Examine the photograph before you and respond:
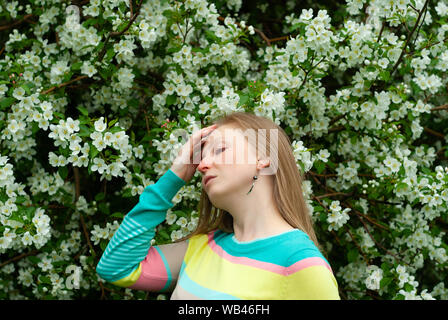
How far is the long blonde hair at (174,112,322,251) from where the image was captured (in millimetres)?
1810

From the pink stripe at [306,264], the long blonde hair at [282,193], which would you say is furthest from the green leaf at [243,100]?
the pink stripe at [306,264]

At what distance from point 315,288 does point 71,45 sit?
6.68 ft

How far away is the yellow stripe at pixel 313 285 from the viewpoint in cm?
154

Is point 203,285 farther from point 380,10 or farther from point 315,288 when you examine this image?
point 380,10

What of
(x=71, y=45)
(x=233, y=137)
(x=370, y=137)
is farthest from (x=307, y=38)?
(x=71, y=45)

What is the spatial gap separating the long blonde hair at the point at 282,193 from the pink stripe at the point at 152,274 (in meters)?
0.17

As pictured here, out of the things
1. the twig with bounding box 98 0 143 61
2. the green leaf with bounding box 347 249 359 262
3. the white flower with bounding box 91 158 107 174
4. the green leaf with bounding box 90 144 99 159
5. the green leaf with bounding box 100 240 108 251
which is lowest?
the green leaf with bounding box 347 249 359 262

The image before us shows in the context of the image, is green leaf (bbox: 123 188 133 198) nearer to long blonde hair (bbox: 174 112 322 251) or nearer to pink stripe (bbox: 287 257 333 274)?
long blonde hair (bbox: 174 112 322 251)

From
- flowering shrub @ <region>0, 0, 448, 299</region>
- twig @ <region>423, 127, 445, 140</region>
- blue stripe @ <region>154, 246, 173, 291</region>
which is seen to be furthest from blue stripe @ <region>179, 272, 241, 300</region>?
twig @ <region>423, 127, 445, 140</region>

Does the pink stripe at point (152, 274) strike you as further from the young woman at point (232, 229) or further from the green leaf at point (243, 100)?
the green leaf at point (243, 100)

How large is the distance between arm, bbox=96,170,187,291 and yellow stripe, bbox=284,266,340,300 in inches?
20.7

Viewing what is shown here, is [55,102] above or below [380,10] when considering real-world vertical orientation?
below

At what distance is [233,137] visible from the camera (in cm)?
183

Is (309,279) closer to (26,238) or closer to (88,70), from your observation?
(26,238)
